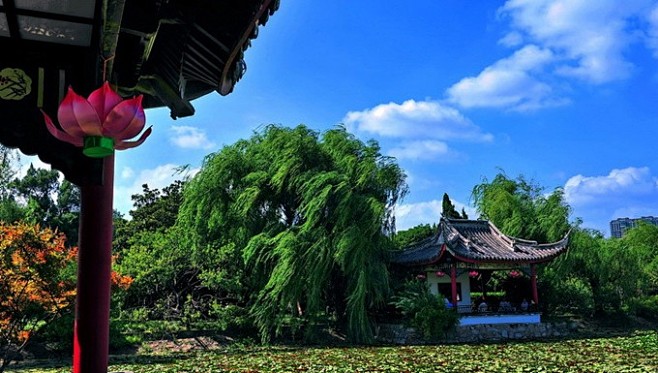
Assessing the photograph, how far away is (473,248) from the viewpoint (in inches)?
655

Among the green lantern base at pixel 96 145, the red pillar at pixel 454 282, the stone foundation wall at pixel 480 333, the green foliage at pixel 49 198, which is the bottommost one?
the stone foundation wall at pixel 480 333

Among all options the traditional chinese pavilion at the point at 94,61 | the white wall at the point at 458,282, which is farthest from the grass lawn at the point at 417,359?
the traditional chinese pavilion at the point at 94,61

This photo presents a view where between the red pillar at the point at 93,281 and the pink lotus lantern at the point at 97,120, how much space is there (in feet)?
4.03

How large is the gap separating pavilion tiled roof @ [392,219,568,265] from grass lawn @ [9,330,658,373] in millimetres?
3161

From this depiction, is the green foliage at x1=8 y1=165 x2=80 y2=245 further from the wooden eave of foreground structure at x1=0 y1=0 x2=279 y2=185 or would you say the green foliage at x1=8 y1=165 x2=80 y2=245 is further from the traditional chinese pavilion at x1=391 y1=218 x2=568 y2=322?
the wooden eave of foreground structure at x1=0 y1=0 x2=279 y2=185

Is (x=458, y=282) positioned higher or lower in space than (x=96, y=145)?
lower

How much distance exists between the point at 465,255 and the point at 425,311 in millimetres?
2298

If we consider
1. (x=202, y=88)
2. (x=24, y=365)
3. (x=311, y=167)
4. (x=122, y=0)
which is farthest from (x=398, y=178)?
(x=122, y=0)

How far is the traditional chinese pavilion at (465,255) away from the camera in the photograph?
16.2 m

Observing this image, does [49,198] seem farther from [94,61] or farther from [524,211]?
[94,61]

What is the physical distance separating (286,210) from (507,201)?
403 inches

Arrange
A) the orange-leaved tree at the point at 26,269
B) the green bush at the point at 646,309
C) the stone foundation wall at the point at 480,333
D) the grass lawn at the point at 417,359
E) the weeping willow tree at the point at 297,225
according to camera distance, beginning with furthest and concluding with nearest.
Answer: the green bush at the point at 646,309
the stone foundation wall at the point at 480,333
the weeping willow tree at the point at 297,225
the grass lawn at the point at 417,359
the orange-leaved tree at the point at 26,269

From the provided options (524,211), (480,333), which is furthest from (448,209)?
(480,333)

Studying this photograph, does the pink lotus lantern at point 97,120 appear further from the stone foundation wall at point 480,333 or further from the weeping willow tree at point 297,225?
the stone foundation wall at point 480,333
